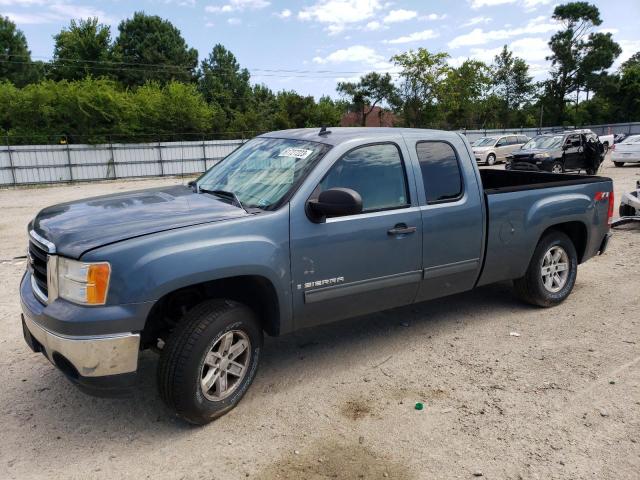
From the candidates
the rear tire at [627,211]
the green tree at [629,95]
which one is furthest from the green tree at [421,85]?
the rear tire at [627,211]

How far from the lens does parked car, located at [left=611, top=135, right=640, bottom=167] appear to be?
21.3m

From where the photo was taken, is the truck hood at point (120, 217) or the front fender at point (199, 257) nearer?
the front fender at point (199, 257)

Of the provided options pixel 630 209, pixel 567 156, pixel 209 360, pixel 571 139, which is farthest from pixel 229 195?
pixel 571 139

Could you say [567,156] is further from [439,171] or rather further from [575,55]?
[575,55]

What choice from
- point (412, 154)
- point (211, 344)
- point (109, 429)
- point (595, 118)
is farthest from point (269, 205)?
point (595, 118)

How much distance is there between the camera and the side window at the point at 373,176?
3766 millimetres

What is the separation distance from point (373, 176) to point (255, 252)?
3.99 ft

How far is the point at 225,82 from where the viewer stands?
5816 centimetres

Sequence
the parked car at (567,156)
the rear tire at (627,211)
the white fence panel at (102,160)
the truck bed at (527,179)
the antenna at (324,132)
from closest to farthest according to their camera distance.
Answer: the antenna at (324,132)
the truck bed at (527,179)
the rear tire at (627,211)
the parked car at (567,156)
the white fence panel at (102,160)

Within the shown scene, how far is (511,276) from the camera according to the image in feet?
16.2

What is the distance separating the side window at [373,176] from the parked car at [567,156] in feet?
52.2

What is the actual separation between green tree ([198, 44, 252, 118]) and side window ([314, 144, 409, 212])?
160 feet

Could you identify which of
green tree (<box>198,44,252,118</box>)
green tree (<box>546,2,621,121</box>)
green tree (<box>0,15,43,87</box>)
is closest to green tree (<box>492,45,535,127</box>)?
green tree (<box>546,2,621,121</box>)

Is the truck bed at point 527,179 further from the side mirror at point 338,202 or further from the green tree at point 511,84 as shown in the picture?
the green tree at point 511,84
